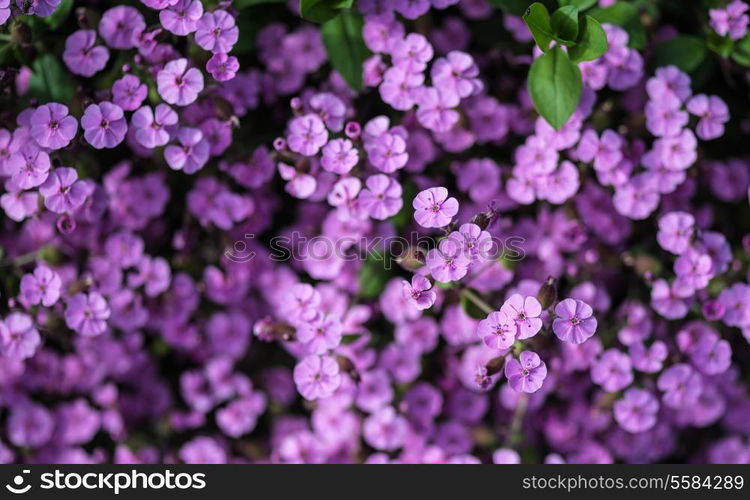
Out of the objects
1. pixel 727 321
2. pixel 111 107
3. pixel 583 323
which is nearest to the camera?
pixel 583 323

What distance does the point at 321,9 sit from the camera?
1.62 meters

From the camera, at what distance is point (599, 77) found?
1.73m

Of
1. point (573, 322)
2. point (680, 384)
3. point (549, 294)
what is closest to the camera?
point (573, 322)

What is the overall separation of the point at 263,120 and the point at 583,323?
95cm

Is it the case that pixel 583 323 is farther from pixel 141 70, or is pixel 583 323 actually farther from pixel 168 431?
pixel 168 431

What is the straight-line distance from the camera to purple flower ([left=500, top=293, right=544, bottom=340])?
138 cm

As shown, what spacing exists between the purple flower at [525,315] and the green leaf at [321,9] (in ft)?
2.22

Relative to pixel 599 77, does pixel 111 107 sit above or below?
above

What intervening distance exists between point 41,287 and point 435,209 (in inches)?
33.7

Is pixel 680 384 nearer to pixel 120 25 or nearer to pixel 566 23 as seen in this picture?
pixel 566 23

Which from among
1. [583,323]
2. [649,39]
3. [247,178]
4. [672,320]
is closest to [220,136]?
[247,178]

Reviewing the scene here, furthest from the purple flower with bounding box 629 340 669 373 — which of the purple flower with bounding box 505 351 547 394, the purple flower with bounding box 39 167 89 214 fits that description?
the purple flower with bounding box 39 167 89 214

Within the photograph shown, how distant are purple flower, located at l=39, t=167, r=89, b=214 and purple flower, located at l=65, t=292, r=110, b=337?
0.23 m
